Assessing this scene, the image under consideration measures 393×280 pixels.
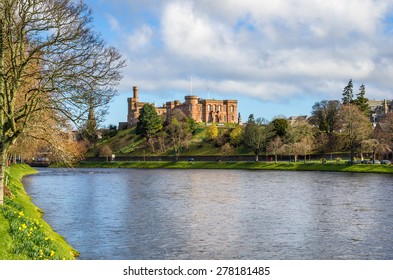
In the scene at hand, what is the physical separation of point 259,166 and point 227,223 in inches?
3369

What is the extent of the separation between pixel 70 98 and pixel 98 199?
2749 cm

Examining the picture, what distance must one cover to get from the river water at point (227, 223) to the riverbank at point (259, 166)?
37826 millimetres

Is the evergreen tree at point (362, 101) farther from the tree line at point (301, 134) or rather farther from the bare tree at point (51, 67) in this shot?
the bare tree at point (51, 67)

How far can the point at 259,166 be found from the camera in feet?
394

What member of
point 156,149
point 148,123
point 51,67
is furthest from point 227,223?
point 148,123

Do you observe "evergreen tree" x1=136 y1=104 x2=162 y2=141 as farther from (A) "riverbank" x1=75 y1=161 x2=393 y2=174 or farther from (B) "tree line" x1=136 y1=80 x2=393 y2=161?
(A) "riverbank" x1=75 y1=161 x2=393 y2=174

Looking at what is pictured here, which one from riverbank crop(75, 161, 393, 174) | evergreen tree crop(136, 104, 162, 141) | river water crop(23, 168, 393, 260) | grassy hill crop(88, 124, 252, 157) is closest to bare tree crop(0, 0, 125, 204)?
river water crop(23, 168, 393, 260)

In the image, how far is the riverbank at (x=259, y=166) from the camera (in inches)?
3709

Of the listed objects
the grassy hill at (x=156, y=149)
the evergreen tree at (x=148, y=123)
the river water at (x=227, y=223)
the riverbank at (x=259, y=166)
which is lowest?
the river water at (x=227, y=223)

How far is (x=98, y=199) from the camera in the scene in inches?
2052

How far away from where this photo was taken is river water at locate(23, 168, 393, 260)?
2652 cm

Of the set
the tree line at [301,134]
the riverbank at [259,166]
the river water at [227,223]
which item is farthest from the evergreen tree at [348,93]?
the river water at [227,223]
